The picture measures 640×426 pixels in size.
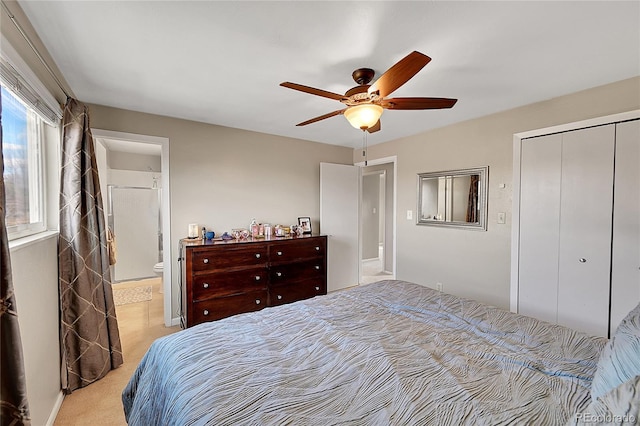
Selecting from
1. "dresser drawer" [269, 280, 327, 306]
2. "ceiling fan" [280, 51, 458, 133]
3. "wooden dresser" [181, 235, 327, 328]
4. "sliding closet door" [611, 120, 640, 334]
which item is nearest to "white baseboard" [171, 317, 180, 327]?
"wooden dresser" [181, 235, 327, 328]

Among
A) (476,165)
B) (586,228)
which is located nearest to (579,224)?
(586,228)

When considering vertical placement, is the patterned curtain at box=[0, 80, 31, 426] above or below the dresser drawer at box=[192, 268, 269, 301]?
above

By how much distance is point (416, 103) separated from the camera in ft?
6.12

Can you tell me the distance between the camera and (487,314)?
1711 millimetres

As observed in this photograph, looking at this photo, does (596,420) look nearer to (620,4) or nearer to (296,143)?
(620,4)

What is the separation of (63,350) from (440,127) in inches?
166

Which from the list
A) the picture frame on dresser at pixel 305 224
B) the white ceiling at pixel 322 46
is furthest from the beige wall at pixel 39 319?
the picture frame on dresser at pixel 305 224

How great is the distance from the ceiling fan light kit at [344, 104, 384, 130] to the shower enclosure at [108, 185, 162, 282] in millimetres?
4448

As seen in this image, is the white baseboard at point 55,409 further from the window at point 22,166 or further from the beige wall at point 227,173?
the beige wall at point 227,173

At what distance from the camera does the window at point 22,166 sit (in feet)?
4.75

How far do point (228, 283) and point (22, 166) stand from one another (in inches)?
73.1

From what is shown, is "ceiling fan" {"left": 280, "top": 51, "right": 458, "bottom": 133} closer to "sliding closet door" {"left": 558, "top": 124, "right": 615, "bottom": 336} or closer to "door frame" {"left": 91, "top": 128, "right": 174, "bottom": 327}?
"sliding closet door" {"left": 558, "top": 124, "right": 615, "bottom": 336}

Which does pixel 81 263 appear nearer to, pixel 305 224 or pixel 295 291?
pixel 295 291

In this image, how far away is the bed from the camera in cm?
92
